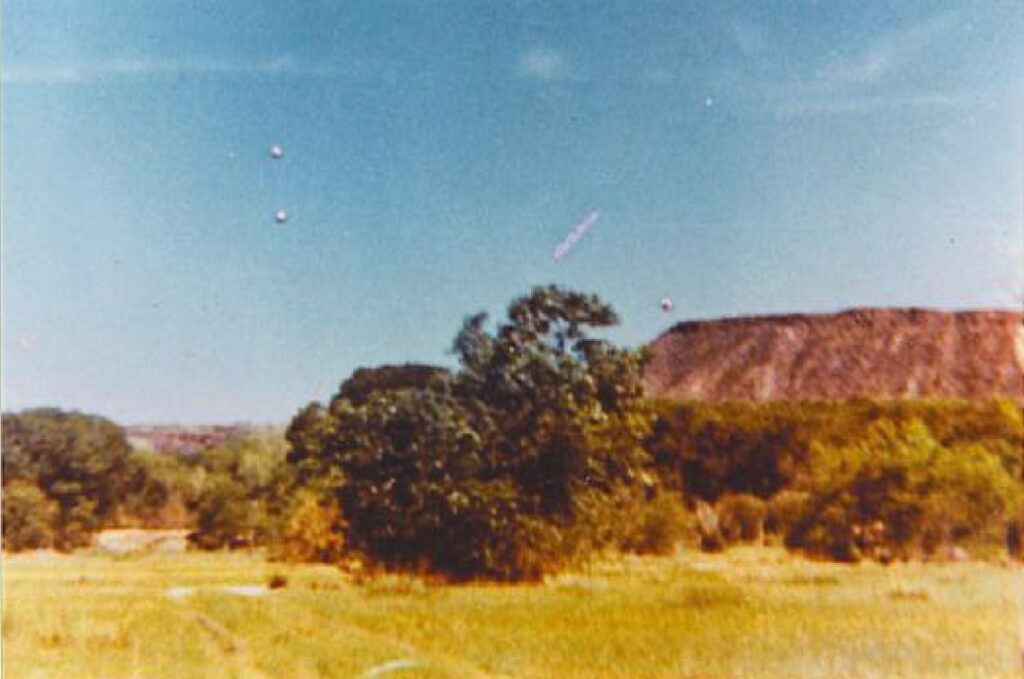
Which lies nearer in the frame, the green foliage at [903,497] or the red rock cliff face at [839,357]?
the green foliage at [903,497]

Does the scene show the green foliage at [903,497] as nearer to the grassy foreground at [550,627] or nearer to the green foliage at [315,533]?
the grassy foreground at [550,627]

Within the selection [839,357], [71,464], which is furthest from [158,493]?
[839,357]

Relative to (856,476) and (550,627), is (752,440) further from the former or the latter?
(550,627)

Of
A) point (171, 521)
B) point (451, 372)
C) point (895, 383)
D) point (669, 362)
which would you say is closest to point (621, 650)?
point (451, 372)

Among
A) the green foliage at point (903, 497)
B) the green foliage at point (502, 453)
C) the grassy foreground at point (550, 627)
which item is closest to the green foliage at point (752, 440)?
the green foliage at point (903, 497)

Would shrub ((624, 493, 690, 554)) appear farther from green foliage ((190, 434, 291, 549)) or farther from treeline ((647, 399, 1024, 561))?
green foliage ((190, 434, 291, 549))
